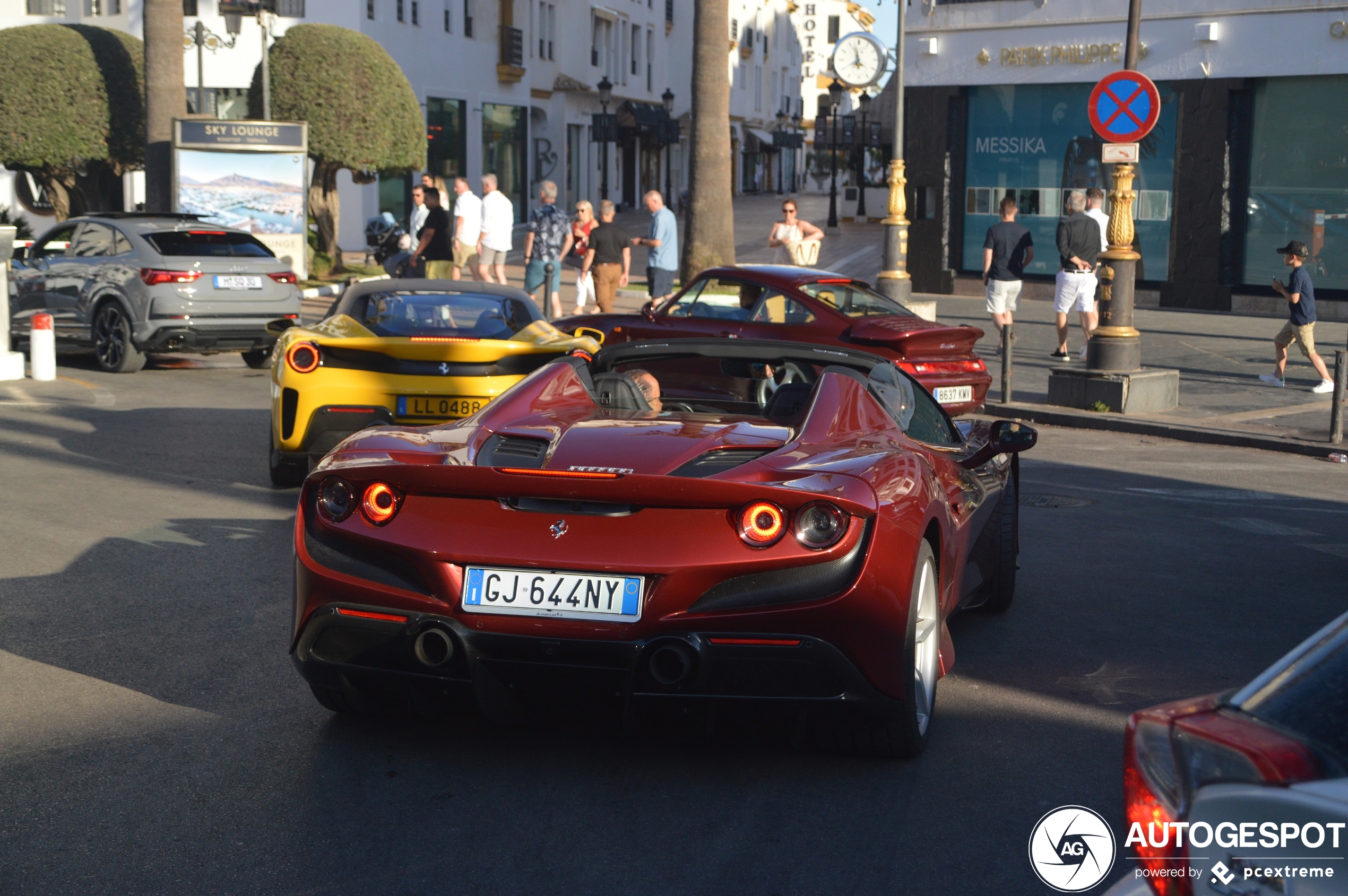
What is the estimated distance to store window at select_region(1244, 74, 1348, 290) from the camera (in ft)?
77.0

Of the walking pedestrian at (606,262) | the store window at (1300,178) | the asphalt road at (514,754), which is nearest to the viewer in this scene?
the asphalt road at (514,754)

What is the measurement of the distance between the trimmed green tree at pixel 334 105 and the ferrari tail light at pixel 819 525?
89.7 ft

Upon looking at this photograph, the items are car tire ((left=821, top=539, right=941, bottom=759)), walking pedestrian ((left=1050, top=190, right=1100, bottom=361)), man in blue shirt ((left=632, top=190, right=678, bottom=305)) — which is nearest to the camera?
car tire ((left=821, top=539, right=941, bottom=759))

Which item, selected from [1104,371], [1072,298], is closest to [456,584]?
[1104,371]

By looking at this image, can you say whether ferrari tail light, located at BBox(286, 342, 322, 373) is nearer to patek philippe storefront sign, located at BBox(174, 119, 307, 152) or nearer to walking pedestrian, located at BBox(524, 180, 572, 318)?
walking pedestrian, located at BBox(524, 180, 572, 318)

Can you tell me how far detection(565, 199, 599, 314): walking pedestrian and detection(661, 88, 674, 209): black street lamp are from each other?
30799 mm

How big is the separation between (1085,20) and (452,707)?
2324 cm

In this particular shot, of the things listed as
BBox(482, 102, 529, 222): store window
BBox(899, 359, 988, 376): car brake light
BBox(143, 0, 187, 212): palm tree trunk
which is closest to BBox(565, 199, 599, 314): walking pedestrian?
BBox(143, 0, 187, 212): palm tree trunk

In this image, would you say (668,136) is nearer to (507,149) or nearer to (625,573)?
(507,149)

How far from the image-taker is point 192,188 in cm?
2489

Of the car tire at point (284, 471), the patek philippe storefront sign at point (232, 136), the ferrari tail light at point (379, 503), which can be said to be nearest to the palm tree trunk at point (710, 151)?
the patek philippe storefront sign at point (232, 136)

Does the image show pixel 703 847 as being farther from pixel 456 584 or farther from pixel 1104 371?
pixel 1104 371

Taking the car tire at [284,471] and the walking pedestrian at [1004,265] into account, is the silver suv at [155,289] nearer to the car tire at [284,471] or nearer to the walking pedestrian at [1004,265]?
the car tire at [284,471]

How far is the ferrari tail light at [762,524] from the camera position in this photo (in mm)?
4352
